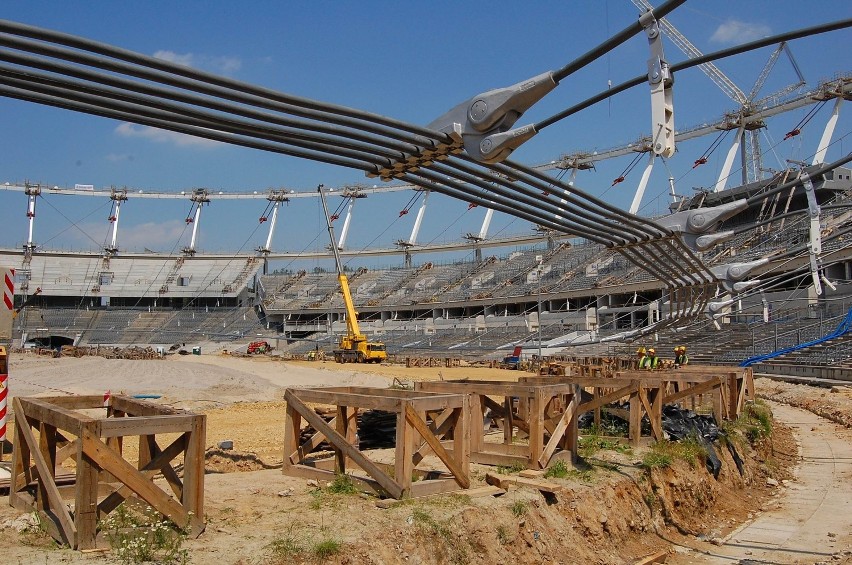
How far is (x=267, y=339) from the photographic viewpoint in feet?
239

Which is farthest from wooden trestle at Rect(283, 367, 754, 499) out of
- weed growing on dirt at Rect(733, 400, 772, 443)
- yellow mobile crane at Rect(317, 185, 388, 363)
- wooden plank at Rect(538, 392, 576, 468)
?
yellow mobile crane at Rect(317, 185, 388, 363)

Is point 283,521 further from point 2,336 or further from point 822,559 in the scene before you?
point 822,559

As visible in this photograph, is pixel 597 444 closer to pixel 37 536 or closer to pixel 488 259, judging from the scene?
pixel 37 536

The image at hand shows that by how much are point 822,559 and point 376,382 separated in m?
26.3

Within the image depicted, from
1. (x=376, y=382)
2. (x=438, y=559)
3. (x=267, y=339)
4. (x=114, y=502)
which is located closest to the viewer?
(x=114, y=502)

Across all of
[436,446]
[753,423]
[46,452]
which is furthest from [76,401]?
[753,423]

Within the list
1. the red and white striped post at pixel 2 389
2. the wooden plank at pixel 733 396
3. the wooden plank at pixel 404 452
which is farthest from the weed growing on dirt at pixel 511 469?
the wooden plank at pixel 733 396

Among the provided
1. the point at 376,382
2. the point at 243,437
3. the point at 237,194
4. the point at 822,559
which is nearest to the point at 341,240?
the point at 237,194

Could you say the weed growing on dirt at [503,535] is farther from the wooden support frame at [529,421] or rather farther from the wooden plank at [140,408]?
the wooden plank at [140,408]

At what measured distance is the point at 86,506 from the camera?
6.52 meters

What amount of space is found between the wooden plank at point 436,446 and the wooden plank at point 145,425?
261 centimetres

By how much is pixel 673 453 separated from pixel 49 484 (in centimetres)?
985

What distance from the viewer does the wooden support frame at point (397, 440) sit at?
8781mm

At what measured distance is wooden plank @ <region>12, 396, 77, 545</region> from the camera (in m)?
6.59
